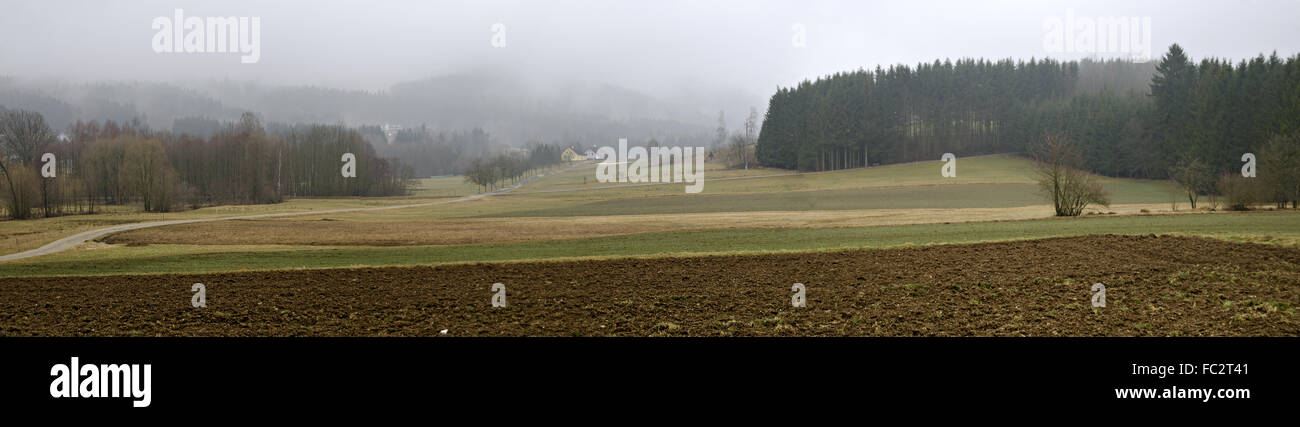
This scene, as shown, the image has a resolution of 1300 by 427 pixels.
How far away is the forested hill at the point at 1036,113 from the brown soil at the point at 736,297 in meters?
62.1

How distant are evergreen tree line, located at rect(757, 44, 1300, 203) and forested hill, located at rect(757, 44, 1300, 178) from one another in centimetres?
18

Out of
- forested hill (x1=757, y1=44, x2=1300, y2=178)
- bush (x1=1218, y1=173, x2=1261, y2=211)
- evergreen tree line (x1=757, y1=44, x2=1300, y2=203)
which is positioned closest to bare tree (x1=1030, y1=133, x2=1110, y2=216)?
bush (x1=1218, y1=173, x2=1261, y2=211)

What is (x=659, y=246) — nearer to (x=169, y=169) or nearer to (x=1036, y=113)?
(x=169, y=169)

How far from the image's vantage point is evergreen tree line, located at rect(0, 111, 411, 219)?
61.5 metres

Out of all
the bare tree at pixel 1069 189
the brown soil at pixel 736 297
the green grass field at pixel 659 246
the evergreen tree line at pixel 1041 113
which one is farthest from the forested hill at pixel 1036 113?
the brown soil at pixel 736 297

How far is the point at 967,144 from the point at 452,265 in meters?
119

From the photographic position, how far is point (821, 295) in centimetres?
1742

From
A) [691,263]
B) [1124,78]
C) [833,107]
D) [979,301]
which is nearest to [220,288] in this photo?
[691,263]

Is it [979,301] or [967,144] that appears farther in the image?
[967,144]

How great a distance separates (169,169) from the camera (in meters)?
75.0

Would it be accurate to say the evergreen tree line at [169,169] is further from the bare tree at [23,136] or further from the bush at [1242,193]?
the bush at [1242,193]

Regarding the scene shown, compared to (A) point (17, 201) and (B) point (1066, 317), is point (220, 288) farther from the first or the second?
(A) point (17, 201)

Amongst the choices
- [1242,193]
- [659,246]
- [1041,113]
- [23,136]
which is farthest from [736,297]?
[1041,113]

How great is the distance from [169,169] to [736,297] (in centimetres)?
8042
